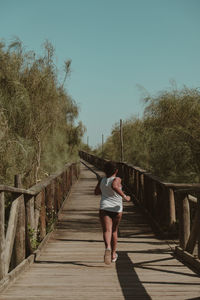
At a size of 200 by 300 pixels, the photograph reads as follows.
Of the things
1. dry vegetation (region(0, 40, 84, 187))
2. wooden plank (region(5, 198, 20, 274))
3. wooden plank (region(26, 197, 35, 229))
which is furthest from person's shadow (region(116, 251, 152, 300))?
dry vegetation (region(0, 40, 84, 187))

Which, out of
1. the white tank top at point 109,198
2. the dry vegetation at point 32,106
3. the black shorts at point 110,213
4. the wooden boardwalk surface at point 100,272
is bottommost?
the wooden boardwalk surface at point 100,272

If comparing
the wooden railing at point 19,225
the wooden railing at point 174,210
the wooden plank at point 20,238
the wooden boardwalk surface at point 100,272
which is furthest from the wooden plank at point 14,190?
the wooden railing at point 174,210

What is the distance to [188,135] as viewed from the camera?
974 centimetres

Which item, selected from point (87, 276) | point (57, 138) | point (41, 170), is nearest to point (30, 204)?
point (87, 276)

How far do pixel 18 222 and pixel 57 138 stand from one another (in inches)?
406

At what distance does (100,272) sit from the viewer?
4.81 m

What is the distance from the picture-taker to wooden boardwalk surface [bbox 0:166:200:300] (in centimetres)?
385

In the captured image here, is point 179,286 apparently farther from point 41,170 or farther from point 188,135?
point 41,170

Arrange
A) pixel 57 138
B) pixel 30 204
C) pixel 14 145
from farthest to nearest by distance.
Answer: pixel 57 138 < pixel 14 145 < pixel 30 204

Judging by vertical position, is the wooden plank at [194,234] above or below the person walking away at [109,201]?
below

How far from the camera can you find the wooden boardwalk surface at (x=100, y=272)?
385 cm

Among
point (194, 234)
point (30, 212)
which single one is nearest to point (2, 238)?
point (30, 212)

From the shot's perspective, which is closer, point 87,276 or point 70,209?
point 87,276

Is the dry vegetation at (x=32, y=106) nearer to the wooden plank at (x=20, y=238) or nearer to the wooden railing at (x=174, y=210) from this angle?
the wooden railing at (x=174, y=210)
